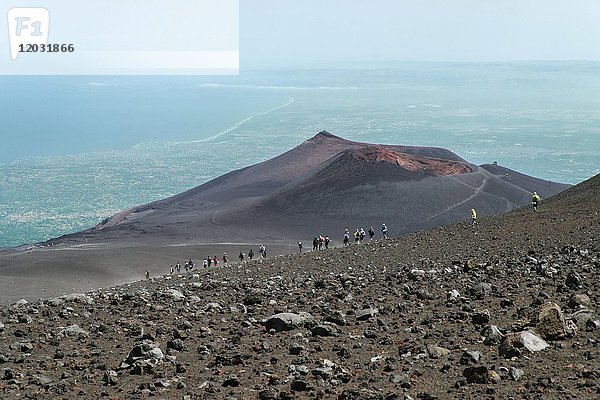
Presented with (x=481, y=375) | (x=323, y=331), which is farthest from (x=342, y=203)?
(x=481, y=375)

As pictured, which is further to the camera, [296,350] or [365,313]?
[365,313]

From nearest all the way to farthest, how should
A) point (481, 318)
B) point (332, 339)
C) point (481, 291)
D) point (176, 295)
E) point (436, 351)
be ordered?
point (436, 351) → point (332, 339) → point (481, 318) → point (481, 291) → point (176, 295)

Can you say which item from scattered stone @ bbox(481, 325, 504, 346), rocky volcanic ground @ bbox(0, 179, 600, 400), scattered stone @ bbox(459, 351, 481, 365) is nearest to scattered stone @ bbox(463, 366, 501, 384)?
rocky volcanic ground @ bbox(0, 179, 600, 400)

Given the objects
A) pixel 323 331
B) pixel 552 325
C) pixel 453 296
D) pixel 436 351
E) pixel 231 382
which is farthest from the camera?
pixel 453 296

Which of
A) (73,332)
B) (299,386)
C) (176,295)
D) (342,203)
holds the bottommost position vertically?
(342,203)

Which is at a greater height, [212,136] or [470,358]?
[470,358]

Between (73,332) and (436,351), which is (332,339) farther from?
(73,332)

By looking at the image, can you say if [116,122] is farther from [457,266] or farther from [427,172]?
[457,266]

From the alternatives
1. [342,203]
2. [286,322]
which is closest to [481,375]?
[286,322]
